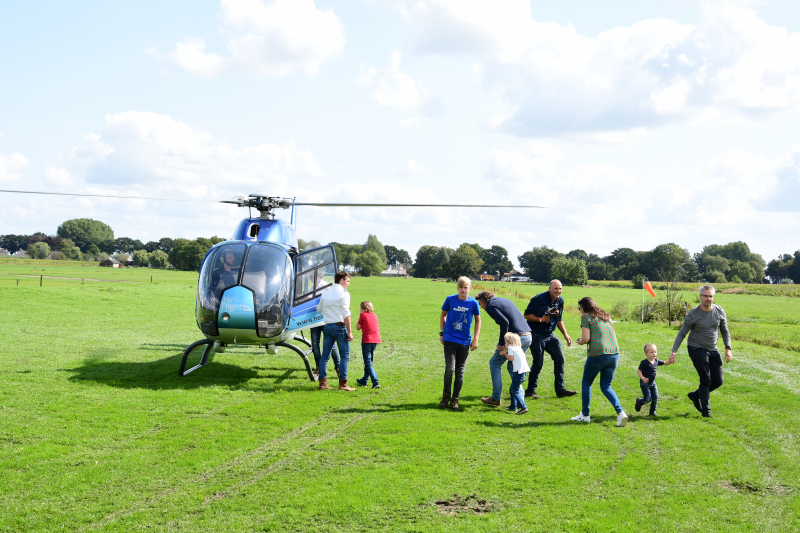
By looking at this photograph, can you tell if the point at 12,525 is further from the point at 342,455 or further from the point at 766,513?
the point at 766,513

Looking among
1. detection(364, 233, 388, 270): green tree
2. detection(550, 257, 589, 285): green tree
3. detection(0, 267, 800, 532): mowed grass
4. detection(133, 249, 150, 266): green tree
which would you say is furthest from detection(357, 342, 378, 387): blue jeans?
detection(364, 233, 388, 270): green tree

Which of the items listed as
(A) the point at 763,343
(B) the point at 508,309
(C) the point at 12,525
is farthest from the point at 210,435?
(A) the point at 763,343

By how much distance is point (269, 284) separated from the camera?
37.4 ft

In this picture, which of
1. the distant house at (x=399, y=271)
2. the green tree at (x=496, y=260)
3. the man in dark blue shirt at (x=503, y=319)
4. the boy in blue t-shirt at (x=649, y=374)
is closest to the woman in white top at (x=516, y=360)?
the man in dark blue shirt at (x=503, y=319)

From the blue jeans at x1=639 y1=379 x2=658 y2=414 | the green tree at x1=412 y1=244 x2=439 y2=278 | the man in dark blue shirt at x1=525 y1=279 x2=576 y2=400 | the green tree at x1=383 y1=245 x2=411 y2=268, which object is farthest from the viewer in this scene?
the green tree at x1=383 y1=245 x2=411 y2=268

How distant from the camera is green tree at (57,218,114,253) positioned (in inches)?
6777

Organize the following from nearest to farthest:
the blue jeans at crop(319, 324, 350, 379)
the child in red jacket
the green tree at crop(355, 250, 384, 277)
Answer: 1. the blue jeans at crop(319, 324, 350, 379)
2. the child in red jacket
3. the green tree at crop(355, 250, 384, 277)

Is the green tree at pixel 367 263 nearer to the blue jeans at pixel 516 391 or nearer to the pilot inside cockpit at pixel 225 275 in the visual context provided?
the pilot inside cockpit at pixel 225 275

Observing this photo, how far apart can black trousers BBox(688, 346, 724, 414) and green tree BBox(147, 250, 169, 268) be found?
128304 millimetres

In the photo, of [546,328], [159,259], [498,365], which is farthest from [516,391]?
[159,259]

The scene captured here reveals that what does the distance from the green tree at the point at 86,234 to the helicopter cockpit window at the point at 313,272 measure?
18212 cm

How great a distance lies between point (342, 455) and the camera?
24.0 ft

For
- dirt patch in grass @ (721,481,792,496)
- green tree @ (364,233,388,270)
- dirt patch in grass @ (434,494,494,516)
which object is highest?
green tree @ (364,233,388,270)

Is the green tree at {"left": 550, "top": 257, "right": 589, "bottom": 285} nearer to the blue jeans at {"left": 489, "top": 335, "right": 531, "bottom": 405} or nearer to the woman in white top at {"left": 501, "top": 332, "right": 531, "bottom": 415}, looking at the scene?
the blue jeans at {"left": 489, "top": 335, "right": 531, "bottom": 405}
